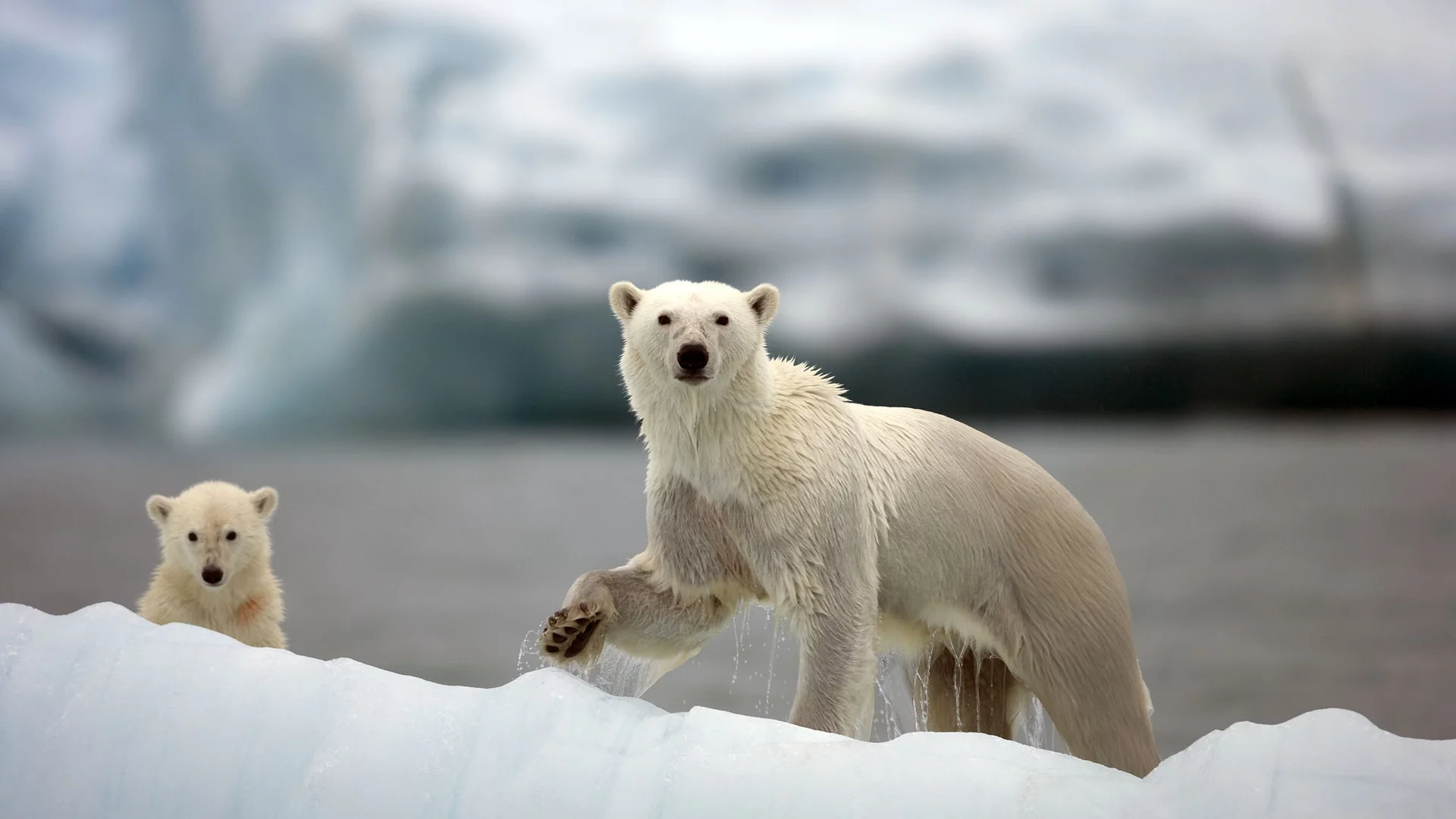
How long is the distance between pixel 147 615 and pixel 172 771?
55cm

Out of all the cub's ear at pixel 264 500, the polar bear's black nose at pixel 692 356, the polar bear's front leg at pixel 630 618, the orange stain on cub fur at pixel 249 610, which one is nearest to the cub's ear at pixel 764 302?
the polar bear's black nose at pixel 692 356

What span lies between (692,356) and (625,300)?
30 cm

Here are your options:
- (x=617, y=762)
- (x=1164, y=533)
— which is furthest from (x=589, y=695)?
(x=1164, y=533)

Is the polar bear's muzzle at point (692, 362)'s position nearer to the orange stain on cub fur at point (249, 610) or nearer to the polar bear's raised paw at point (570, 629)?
the polar bear's raised paw at point (570, 629)

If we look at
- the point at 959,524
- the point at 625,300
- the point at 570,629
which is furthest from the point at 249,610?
the point at 959,524

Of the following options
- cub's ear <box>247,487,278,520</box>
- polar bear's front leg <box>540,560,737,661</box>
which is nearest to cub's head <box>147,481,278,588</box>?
cub's ear <box>247,487,278,520</box>

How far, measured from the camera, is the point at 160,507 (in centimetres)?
267

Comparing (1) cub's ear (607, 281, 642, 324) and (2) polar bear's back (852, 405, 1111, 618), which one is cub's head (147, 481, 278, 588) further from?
(2) polar bear's back (852, 405, 1111, 618)

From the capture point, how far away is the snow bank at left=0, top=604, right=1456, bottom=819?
1.76 meters

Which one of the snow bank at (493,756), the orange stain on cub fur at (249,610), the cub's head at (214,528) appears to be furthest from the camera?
the orange stain on cub fur at (249,610)

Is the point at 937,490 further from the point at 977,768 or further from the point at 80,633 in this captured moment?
the point at 80,633

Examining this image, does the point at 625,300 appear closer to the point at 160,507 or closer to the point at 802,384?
the point at 802,384

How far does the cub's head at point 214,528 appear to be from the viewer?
2.49 metres

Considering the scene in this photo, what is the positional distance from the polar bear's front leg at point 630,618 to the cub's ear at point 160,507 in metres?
1.13
